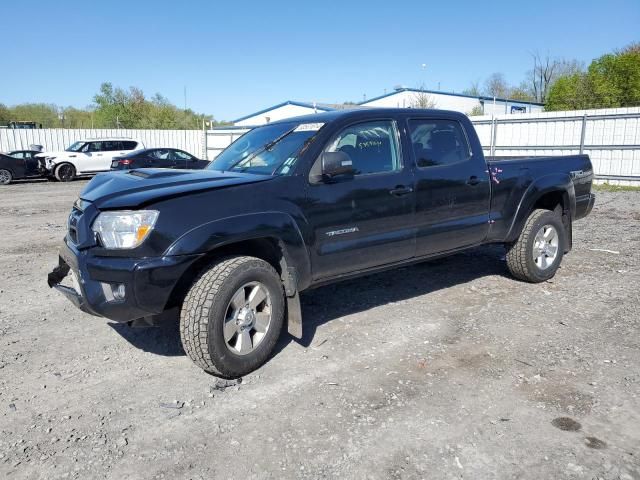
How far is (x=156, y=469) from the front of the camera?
2602 mm

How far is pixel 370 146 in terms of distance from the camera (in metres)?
4.32

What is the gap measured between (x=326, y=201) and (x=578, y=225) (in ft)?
23.6

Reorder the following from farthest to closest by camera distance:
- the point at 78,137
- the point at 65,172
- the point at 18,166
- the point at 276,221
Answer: the point at 78,137, the point at 65,172, the point at 18,166, the point at 276,221

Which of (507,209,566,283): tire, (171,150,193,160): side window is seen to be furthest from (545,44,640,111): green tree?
(507,209,566,283): tire

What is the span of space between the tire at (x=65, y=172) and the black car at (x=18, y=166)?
0.59m

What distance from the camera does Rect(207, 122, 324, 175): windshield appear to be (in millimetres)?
4035

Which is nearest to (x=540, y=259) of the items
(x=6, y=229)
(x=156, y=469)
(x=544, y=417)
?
(x=544, y=417)

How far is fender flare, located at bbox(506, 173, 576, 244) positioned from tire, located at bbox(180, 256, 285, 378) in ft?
9.55

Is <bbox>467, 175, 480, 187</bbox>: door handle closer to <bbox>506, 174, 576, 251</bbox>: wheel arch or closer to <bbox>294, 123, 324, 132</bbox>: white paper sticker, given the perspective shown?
<bbox>506, 174, 576, 251</bbox>: wheel arch

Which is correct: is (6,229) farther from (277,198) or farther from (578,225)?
(578,225)

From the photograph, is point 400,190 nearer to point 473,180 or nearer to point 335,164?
point 335,164

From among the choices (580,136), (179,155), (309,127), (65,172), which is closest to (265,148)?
(309,127)

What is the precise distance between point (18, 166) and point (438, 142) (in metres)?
19.2

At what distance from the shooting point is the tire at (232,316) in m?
3.31
